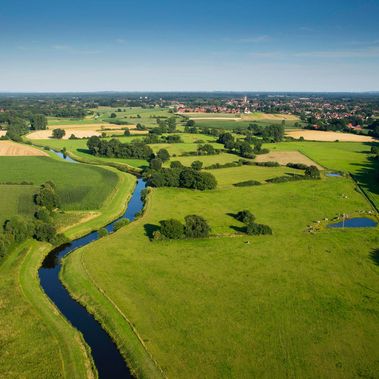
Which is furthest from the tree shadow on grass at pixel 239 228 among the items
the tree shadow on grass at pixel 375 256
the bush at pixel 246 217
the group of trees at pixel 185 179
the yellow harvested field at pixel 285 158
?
the yellow harvested field at pixel 285 158

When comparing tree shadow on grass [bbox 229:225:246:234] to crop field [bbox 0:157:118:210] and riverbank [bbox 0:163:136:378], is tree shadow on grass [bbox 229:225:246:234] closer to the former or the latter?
crop field [bbox 0:157:118:210]

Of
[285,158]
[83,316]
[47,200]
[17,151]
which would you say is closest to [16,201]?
[47,200]

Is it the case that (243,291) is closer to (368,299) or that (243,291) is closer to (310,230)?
(368,299)

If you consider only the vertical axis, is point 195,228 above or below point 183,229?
above

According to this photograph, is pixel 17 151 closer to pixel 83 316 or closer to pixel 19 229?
pixel 19 229

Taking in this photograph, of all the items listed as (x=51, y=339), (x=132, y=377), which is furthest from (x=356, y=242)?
(x=51, y=339)

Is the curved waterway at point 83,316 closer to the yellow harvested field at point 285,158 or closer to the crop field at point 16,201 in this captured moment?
the crop field at point 16,201

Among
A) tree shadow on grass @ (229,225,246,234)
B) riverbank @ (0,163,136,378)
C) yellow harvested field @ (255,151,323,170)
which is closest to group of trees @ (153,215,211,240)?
tree shadow on grass @ (229,225,246,234)
